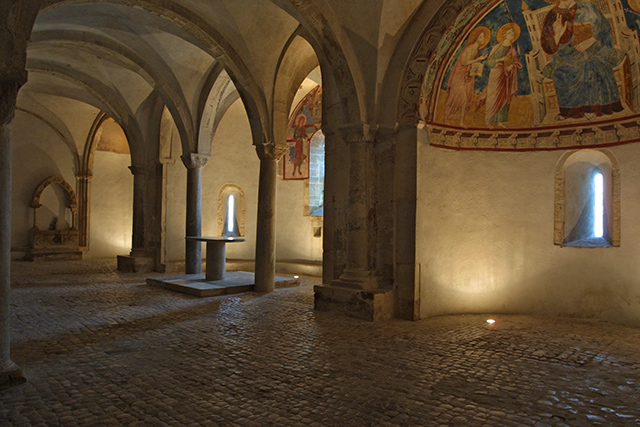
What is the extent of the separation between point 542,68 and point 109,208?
17.7m

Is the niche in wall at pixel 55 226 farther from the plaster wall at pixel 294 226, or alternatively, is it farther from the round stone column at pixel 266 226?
the round stone column at pixel 266 226

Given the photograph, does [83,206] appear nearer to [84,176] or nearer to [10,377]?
[84,176]

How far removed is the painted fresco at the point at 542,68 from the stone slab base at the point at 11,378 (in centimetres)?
664

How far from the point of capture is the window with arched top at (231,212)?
16.6m

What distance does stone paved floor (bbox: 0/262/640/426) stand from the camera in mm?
3889

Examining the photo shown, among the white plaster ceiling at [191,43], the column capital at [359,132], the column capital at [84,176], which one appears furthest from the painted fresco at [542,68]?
the column capital at [84,176]

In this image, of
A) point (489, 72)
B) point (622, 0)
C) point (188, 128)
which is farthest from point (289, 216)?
point (622, 0)

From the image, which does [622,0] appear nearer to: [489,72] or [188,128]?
[489,72]

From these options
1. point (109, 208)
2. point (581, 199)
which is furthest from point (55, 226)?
point (581, 199)

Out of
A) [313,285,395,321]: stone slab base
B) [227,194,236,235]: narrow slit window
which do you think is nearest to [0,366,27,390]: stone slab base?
[313,285,395,321]: stone slab base

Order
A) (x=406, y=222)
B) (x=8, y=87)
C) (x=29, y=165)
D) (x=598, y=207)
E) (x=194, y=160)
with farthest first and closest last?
(x=29, y=165), (x=194, y=160), (x=598, y=207), (x=406, y=222), (x=8, y=87)

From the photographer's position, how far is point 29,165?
18.7 meters

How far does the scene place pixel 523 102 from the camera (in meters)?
8.30

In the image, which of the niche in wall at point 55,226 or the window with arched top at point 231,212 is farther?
the niche in wall at point 55,226
